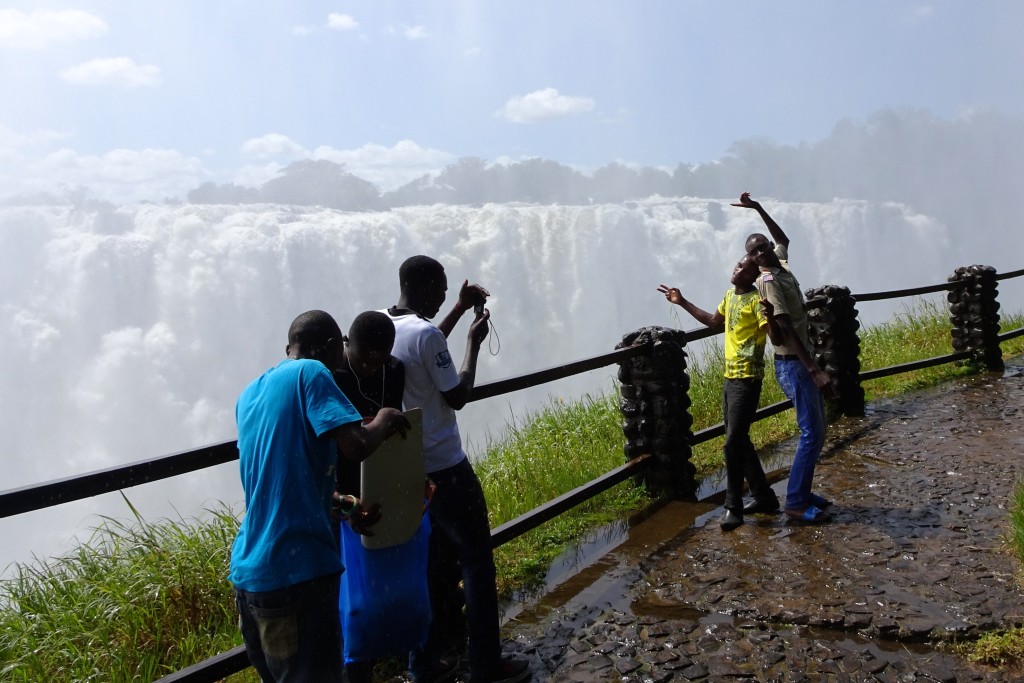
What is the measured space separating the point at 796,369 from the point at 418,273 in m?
3.01

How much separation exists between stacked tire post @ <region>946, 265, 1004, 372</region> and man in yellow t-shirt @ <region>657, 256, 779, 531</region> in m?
6.80

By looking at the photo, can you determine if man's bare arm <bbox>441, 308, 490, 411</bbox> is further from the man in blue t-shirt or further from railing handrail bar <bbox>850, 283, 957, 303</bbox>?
railing handrail bar <bbox>850, 283, 957, 303</bbox>

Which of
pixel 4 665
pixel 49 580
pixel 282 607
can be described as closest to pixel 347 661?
pixel 282 607

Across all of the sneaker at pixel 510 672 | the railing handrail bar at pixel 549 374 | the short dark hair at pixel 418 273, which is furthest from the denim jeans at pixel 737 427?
the short dark hair at pixel 418 273

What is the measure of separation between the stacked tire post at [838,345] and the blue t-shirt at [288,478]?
282 inches

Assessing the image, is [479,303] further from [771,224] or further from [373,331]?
[771,224]

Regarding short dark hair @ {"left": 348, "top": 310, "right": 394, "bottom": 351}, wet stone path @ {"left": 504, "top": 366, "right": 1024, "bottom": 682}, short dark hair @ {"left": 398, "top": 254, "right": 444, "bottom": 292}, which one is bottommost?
wet stone path @ {"left": 504, "top": 366, "right": 1024, "bottom": 682}

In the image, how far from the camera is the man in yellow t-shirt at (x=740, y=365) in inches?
218

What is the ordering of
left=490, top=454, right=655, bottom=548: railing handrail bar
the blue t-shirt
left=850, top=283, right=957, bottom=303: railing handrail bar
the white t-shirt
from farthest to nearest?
left=850, top=283, right=957, bottom=303: railing handrail bar
left=490, top=454, right=655, bottom=548: railing handrail bar
the white t-shirt
the blue t-shirt

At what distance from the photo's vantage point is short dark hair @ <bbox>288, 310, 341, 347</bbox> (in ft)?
9.16

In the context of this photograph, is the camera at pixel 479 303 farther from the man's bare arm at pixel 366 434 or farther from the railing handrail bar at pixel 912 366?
the railing handrail bar at pixel 912 366

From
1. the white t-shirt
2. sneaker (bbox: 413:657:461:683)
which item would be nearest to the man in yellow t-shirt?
sneaker (bbox: 413:657:461:683)

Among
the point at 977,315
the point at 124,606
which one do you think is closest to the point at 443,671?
the point at 124,606

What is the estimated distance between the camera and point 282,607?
259cm
